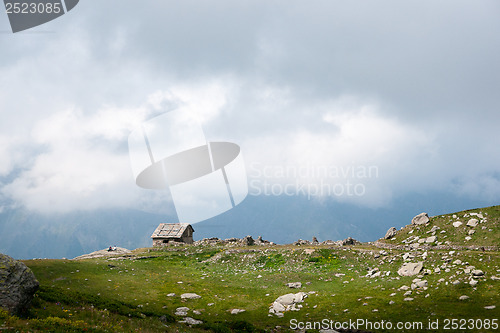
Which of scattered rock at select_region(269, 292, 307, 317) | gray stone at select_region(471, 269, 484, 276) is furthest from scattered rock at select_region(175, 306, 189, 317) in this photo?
gray stone at select_region(471, 269, 484, 276)

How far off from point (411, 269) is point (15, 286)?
116 feet

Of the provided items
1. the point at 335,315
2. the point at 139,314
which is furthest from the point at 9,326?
the point at 335,315

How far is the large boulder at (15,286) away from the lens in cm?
1740

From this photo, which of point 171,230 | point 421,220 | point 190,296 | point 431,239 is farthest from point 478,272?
point 171,230

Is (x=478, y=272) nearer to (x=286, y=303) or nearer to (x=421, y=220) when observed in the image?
(x=286, y=303)

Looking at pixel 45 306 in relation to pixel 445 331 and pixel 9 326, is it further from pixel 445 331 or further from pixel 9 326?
pixel 445 331

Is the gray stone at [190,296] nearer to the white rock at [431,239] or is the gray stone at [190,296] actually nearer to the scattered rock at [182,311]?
the scattered rock at [182,311]

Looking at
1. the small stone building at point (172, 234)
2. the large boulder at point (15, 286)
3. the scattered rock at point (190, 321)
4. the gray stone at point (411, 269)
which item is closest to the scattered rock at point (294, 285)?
the gray stone at point (411, 269)

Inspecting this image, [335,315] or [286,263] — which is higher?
[286,263]

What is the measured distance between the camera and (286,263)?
44.6 meters

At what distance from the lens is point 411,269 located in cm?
3394

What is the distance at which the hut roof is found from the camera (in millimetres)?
78438

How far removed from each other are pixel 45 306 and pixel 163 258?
114 ft

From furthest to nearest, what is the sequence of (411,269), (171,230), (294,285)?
(171,230) < (294,285) < (411,269)
